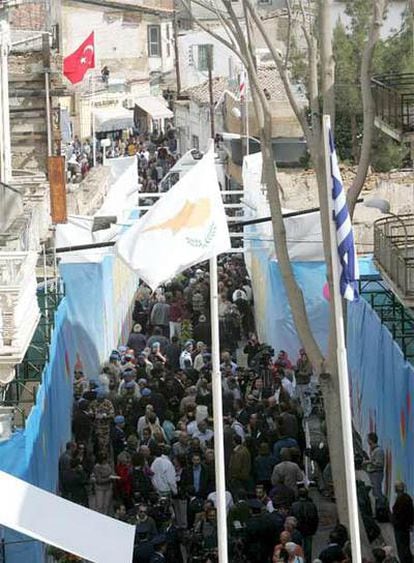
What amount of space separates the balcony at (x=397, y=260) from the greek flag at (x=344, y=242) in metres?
7.50

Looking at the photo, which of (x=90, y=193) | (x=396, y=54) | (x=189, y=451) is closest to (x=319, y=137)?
(x=189, y=451)

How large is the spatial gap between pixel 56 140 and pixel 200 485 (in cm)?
1891

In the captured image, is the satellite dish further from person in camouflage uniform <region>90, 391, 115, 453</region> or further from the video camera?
person in camouflage uniform <region>90, 391, 115, 453</region>

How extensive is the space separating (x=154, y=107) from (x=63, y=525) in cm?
6245

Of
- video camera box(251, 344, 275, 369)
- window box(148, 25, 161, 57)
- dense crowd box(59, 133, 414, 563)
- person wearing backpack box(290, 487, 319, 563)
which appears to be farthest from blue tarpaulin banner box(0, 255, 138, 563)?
window box(148, 25, 161, 57)

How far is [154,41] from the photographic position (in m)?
86.9

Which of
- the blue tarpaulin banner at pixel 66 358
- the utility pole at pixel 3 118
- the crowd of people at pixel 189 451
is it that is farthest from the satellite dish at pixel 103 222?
the utility pole at pixel 3 118

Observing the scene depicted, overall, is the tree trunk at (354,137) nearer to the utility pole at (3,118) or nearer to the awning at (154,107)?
the utility pole at (3,118)

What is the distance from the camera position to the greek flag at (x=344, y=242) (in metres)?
16.5

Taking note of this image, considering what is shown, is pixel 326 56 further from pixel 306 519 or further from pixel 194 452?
pixel 306 519

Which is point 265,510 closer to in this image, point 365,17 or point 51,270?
point 51,270

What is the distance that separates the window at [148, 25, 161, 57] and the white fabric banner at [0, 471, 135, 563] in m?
69.9

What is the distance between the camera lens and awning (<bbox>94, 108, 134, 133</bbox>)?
69875 mm

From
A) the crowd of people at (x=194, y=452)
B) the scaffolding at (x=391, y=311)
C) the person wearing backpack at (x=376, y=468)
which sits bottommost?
the person wearing backpack at (x=376, y=468)
